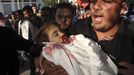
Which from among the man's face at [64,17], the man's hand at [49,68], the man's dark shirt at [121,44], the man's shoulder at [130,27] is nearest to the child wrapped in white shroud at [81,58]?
the man's hand at [49,68]

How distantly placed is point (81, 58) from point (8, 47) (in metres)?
1.48

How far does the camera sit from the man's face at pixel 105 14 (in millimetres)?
2975

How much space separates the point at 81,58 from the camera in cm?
251

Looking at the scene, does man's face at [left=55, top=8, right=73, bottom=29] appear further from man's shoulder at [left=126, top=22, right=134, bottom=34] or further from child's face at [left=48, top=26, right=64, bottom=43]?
man's shoulder at [left=126, top=22, right=134, bottom=34]

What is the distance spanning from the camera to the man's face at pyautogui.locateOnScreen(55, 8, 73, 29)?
15.5 ft

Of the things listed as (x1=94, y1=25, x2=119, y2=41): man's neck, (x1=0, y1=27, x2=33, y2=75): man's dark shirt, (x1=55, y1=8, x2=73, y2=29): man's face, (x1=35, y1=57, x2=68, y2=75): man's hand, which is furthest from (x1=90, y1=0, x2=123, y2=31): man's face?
(x1=55, y1=8, x2=73, y2=29): man's face

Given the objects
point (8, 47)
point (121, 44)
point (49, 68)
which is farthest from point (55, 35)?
point (8, 47)

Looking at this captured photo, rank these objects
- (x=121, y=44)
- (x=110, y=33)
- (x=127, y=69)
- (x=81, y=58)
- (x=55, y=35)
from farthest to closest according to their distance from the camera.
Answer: (x=55, y=35) → (x=110, y=33) → (x=121, y=44) → (x=127, y=69) → (x=81, y=58)

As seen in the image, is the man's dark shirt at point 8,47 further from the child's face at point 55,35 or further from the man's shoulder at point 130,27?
the man's shoulder at point 130,27

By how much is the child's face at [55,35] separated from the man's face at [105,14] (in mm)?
290

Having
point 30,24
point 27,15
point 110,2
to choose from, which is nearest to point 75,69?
point 110,2

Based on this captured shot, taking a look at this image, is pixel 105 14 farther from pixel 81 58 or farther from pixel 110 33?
pixel 81 58

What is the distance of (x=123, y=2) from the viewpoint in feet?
10.2

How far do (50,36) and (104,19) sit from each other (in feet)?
1.51
